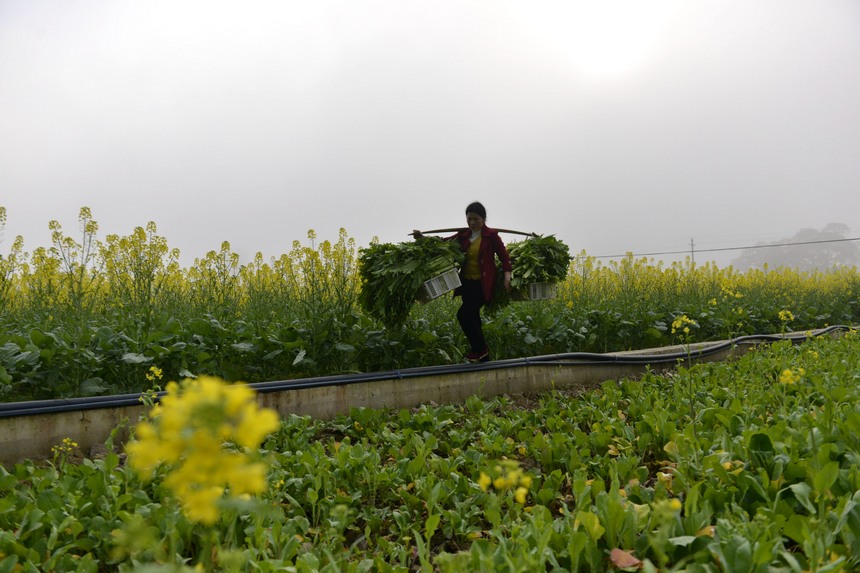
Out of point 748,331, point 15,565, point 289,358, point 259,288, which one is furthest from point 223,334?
point 748,331

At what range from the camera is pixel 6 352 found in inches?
139

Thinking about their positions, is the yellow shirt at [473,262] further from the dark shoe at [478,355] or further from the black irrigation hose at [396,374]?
the black irrigation hose at [396,374]

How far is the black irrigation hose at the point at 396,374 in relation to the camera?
3.07 m

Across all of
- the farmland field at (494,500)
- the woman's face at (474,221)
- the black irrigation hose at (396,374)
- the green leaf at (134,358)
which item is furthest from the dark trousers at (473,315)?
the green leaf at (134,358)

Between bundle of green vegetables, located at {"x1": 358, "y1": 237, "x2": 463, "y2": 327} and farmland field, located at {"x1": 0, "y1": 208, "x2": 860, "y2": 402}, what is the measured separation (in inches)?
9.7

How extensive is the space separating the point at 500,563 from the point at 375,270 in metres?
3.49

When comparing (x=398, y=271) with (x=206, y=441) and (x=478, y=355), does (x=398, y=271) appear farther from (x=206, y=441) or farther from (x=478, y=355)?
(x=206, y=441)

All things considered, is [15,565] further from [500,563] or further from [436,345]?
[436,345]

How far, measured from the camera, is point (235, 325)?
495 cm

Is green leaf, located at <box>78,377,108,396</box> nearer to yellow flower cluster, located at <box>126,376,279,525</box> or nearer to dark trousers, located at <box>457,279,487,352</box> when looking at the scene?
dark trousers, located at <box>457,279,487,352</box>

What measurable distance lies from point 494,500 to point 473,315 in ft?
12.3

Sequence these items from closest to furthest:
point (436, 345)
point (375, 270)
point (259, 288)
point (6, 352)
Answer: point (6, 352) < point (375, 270) < point (436, 345) < point (259, 288)

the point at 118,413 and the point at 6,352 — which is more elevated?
the point at 6,352

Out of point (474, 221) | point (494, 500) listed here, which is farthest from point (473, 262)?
point (494, 500)
